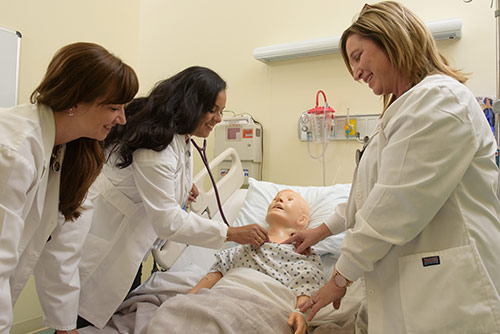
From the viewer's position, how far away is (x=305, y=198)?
2248 mm

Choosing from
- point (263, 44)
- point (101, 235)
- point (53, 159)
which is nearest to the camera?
point (53, 159)

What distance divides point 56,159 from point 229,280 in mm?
804

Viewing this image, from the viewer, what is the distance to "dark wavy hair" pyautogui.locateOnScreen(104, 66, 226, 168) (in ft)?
4.87

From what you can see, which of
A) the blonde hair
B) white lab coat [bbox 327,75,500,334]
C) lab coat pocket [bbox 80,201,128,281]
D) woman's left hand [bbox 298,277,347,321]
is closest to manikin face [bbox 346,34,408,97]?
the blonde hair

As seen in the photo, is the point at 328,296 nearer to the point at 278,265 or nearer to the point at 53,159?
the point at 278,265

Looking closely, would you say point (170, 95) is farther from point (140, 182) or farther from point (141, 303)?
point (141, 303)

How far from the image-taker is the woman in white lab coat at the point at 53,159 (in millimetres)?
990

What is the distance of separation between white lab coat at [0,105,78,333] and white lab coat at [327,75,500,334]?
2.99ft

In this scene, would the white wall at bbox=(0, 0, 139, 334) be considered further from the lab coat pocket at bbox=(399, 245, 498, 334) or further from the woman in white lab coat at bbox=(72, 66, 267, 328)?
the lab coat pocket at bbox=(399, 245, 498, 334)

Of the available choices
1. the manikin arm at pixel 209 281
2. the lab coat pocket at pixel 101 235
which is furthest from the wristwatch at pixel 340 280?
the lab coat pocket at pixel 101 235

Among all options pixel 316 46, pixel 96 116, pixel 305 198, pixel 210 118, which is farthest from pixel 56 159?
pixel 316 46

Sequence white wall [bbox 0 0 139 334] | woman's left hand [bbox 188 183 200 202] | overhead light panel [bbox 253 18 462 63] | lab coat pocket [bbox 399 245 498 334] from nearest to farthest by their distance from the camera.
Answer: lab coat pocket [bbox 399 245 498 334] → woman's left hand [bbox 188 183 200 202] → overhead light panel [bbox 253 18 462 63] → white wall [bbox 0 0 139 334]

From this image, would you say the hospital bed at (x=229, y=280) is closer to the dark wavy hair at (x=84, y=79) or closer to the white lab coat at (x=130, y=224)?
the white lab coat at (x=130, y=224)

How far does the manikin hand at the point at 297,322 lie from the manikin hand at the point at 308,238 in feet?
1.25
